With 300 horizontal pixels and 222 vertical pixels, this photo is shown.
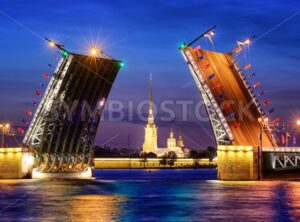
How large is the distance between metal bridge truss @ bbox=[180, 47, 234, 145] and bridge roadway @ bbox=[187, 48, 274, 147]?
37cm

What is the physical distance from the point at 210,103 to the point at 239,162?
603cm

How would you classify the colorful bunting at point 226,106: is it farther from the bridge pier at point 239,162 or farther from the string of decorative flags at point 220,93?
the bridge pier at point 239,162

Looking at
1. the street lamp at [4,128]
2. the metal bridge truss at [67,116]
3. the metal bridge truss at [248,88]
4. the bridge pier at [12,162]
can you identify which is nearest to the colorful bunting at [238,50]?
the metal bridge truss at [248,88]

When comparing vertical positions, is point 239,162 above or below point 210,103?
below

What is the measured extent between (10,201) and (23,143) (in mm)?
33918

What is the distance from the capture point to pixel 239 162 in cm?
5684

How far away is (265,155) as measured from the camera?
2271 inches

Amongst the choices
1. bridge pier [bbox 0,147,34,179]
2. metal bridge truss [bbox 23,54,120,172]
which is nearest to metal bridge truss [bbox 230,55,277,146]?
metal bridge truss [bbox 23,54,120,172]

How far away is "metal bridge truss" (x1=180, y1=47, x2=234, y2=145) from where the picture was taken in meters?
56.3

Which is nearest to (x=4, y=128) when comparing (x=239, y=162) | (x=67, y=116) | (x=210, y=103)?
(x=67, y=116)

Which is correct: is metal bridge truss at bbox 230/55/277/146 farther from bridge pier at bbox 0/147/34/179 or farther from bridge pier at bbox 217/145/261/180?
bridge pier at bbox 0/147/34/179

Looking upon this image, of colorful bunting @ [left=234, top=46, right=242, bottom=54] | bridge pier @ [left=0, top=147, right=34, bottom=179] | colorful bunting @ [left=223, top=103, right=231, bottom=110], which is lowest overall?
bridge pier @ [left=0, top=147, right=34, bottom=179]

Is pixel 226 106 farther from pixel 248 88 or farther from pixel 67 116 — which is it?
pixel 67 116

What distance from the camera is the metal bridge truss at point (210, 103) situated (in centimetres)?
5628
